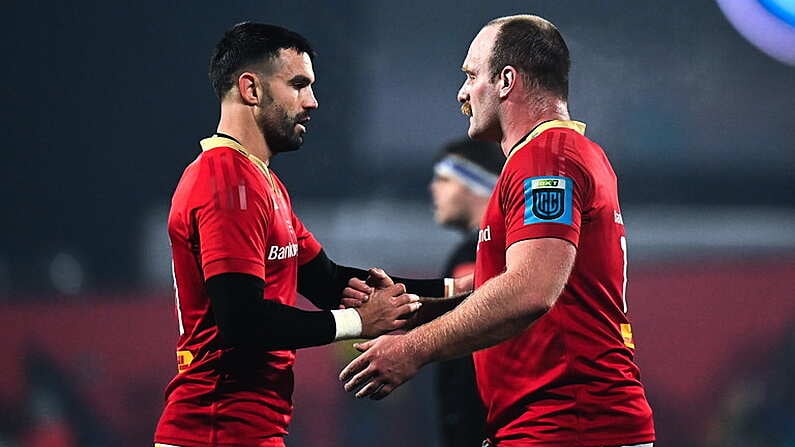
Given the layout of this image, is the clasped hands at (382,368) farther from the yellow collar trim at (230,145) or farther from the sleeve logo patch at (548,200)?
the yellow collar trim at (230,145)

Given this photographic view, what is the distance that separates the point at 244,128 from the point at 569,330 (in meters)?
1.07

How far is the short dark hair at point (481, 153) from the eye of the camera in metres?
4.52

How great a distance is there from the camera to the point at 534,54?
102 inches

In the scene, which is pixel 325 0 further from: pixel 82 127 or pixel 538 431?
pixel 538 431

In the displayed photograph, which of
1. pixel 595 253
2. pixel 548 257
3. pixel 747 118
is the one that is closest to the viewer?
pixel 548 257

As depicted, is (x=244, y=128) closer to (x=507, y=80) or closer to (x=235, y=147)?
(x=235, y=147)

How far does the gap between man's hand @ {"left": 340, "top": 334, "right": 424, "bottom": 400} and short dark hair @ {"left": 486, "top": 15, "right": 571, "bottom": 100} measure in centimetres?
77

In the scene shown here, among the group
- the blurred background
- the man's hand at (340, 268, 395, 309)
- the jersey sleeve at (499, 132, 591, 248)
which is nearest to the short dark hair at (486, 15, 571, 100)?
the jersey sleeve at (499, 132, 591, 248)

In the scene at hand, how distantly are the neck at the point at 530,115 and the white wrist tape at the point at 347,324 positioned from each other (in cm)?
59

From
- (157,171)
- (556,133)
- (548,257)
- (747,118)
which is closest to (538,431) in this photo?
(548,257)

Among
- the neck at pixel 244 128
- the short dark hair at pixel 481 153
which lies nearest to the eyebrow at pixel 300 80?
the neck at pixel 244 128

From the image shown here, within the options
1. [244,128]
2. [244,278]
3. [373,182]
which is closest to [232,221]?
[244,278]

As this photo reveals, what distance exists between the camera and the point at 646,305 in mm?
5488

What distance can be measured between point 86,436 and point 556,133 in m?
3.64
